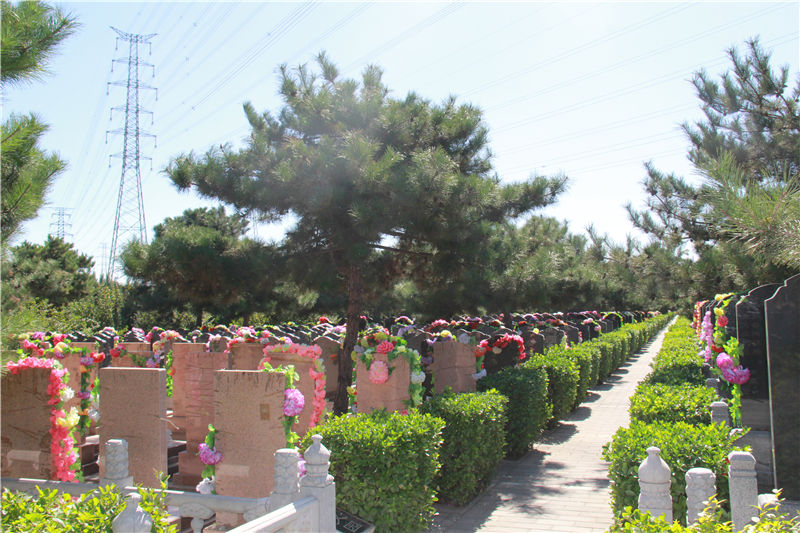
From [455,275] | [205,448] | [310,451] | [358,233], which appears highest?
[358,233]

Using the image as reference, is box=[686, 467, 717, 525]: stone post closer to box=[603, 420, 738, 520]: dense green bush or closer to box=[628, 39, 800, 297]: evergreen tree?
box=[603, 420, 738, 520]: dense green bush

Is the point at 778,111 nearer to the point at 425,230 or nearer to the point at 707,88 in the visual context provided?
the point at 707,88

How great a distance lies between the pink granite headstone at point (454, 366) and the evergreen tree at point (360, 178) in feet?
4.75

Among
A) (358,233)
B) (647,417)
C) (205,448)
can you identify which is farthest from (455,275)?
(205,448)

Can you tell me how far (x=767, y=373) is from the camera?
19.0 feet

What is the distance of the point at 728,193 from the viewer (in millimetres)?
4996

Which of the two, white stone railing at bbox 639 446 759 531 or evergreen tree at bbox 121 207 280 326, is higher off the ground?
evergreen tree at bbox 121 207 280 326

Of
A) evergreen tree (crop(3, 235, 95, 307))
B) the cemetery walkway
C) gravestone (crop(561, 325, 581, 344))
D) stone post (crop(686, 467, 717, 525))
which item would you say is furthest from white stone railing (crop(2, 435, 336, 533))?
evergreen tree (crop(3, 235, 95, 307))

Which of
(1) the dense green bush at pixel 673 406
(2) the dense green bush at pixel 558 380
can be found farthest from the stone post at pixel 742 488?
(2) the dense green bush at pixel 558 380

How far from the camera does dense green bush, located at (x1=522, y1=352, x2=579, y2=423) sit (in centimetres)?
1051

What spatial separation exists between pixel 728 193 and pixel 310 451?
3930 mm

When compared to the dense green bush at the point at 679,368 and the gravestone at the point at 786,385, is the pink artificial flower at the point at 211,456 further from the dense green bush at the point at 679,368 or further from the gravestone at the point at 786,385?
the dense green bush at the point at 679,368

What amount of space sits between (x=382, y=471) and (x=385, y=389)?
96.2 inches

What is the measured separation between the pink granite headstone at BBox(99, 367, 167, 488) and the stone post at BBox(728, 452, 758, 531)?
5.00 meters
